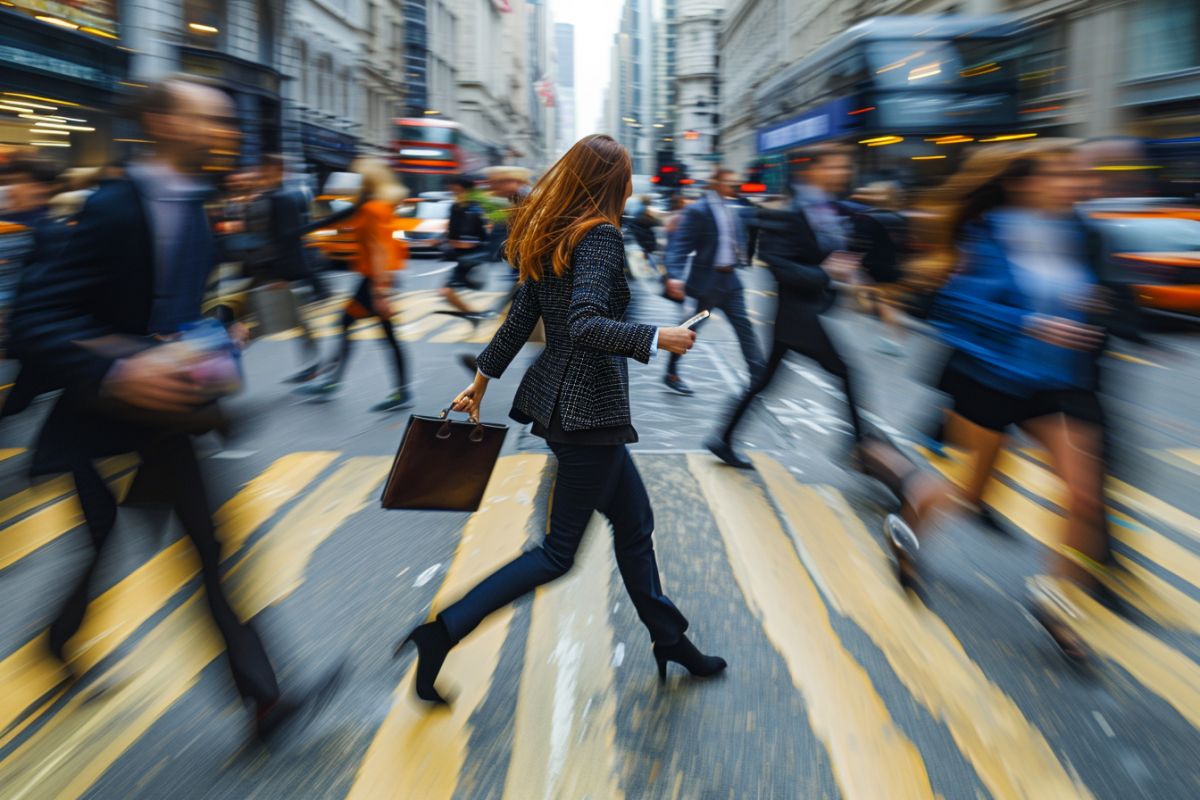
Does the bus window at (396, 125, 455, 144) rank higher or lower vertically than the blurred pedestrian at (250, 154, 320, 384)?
higher

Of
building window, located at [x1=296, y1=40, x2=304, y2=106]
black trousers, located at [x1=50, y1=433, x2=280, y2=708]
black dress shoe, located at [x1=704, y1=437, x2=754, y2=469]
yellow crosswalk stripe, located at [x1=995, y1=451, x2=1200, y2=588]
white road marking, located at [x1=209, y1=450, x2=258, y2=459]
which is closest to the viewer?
black trousers, located at [x1=50, y1=433, x2=280, y2=708]

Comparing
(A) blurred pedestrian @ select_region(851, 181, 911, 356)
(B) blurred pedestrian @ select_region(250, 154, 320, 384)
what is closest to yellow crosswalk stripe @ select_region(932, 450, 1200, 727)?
(A) blurred pedestrian @ select_region(851, 181, 911, 356)

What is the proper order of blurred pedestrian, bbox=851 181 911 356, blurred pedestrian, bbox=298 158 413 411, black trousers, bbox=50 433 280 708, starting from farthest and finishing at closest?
1. blurred pedestrian, bbox=298 158 413 411
2. blurred pedestrian, bbox=851 181 911 356
3. black trousers, bbox=50 433 280 708

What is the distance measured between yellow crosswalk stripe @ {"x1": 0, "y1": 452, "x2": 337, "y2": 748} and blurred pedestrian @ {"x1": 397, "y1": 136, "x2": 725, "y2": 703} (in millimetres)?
676

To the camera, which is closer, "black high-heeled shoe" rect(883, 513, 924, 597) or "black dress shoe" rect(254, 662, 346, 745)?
"black dress shoe" rect(254, 662, 346, 745)

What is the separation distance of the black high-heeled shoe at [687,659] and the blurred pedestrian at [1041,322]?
1.19 meters

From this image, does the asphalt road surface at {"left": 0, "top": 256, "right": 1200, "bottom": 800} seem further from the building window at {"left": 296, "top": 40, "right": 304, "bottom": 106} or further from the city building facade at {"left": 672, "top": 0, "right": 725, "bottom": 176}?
the city building facade at {"left": 672, "top": 0, "right": 725, "bottom": 176}

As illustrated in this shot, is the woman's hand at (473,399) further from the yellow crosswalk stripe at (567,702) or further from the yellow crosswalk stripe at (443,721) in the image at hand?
the yellow crosswalk stripe at (567,702)

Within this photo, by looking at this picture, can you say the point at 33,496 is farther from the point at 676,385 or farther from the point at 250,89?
the point at 250,89

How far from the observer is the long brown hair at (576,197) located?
2.63m

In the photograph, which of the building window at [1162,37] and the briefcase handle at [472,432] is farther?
the building window at [1162,37]

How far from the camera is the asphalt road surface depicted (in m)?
2.63

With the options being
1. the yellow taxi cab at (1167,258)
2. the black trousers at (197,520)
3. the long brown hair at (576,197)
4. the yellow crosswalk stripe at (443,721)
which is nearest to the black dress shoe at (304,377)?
the yellow crosswalk stripe at (443,721)

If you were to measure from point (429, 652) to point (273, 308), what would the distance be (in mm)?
3714
